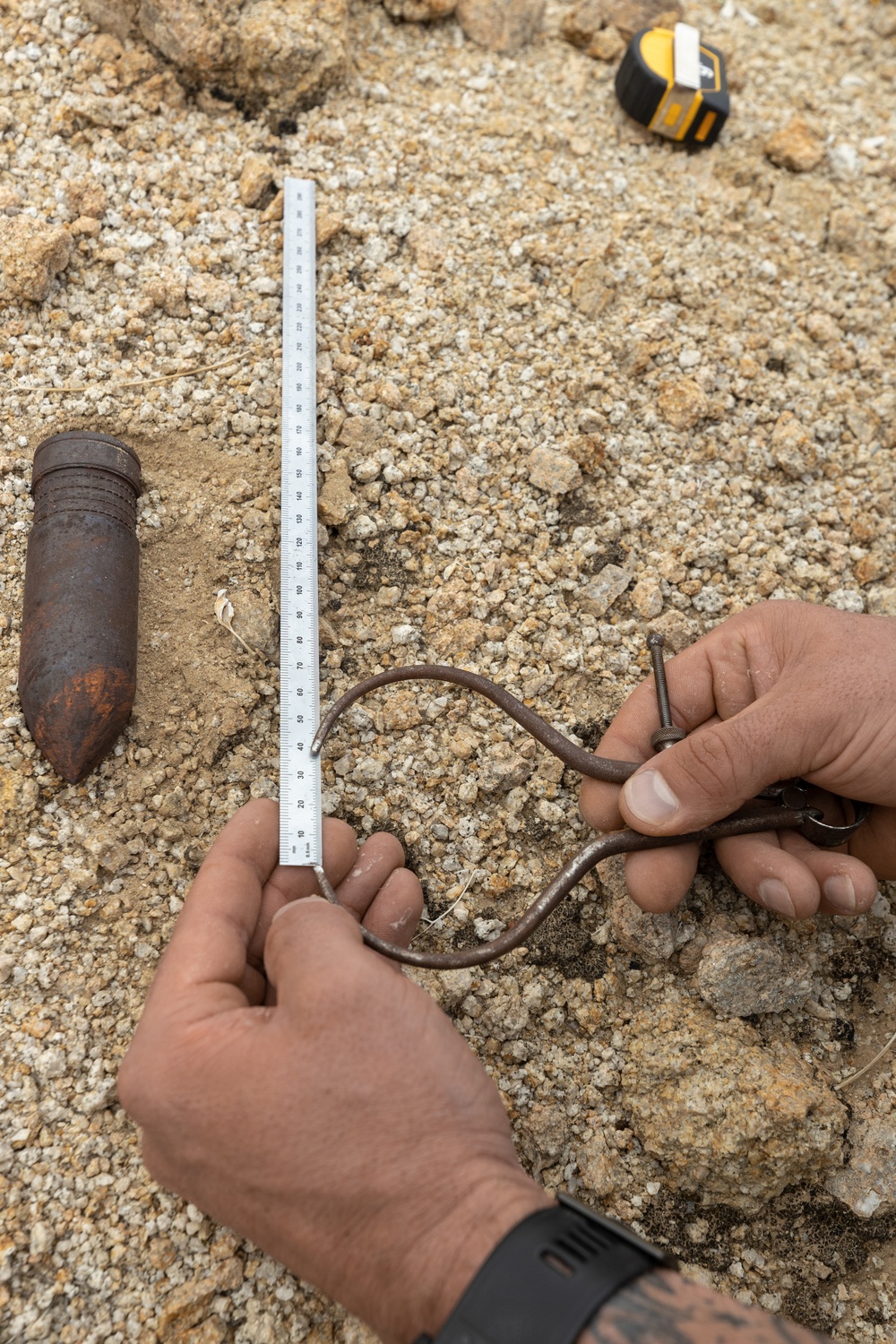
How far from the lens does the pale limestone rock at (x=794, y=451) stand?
7.97ft

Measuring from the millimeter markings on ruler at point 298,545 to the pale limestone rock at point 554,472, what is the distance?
0.55 m

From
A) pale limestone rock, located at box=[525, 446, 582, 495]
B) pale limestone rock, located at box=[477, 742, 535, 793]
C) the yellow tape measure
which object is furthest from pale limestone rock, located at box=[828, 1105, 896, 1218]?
the yellow tape measure

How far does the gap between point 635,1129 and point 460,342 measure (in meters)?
1.89

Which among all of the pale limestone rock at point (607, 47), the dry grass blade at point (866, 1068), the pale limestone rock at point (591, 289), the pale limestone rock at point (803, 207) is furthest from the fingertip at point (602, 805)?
the pale limestone rock at point (607, 47)

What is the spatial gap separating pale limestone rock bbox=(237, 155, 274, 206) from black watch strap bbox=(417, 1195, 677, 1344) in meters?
2.46

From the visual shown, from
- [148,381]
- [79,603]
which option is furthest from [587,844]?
[148,381]

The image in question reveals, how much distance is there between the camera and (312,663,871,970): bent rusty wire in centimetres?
174

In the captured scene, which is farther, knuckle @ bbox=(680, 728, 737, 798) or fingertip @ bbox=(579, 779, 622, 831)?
fingertip @ bbox=(579, 779, 622, 831)

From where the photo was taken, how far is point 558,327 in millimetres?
2514

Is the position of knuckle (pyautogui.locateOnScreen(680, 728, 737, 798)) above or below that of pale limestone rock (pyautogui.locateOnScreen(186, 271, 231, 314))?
above

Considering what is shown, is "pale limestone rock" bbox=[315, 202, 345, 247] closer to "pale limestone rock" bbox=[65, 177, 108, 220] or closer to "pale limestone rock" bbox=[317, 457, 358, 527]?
"pale limestone rock" bbox=[65, 177, 108, 220]

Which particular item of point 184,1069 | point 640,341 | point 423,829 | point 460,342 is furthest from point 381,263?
point 184,1069

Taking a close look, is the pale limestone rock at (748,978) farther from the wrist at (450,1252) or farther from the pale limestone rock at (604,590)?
the pale limestone rock at (604,590)

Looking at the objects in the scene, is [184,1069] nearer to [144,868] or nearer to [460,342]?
[144,868]
